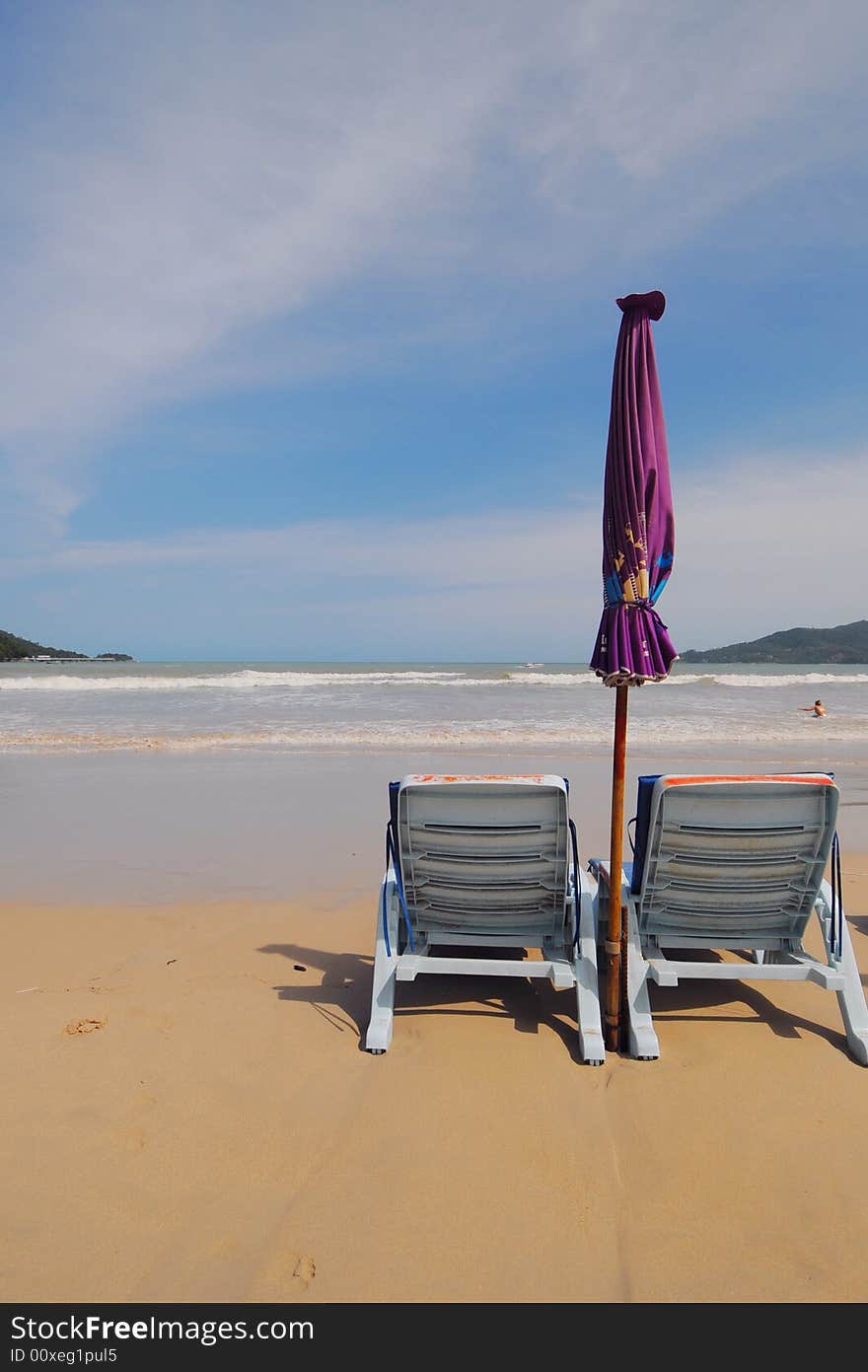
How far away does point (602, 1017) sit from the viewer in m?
3.77

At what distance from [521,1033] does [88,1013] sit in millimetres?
2233

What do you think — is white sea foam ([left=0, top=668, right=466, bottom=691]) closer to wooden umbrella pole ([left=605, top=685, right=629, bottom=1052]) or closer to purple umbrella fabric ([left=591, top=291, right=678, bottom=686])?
wooden umbrella pole ([left=605, top=685, right=629, bottom=1052])

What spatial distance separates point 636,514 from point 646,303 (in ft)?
3.16

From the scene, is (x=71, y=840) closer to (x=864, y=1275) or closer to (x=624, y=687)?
(x=624, y=687)

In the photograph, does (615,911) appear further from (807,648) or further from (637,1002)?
(807,648)

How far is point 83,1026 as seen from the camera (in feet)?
12.8

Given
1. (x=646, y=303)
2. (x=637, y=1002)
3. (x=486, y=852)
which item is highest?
(x=646, y=303)

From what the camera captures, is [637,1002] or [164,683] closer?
[637,1002]

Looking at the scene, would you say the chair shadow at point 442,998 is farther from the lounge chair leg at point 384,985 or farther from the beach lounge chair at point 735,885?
the beach lounge chair at point 735,885

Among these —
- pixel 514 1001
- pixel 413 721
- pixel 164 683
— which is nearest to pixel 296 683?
pixel 164 683

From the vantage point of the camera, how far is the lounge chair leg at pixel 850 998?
3609 millimetres

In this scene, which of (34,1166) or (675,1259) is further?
(34,1166)

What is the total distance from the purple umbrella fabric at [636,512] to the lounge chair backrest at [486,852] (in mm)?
704
